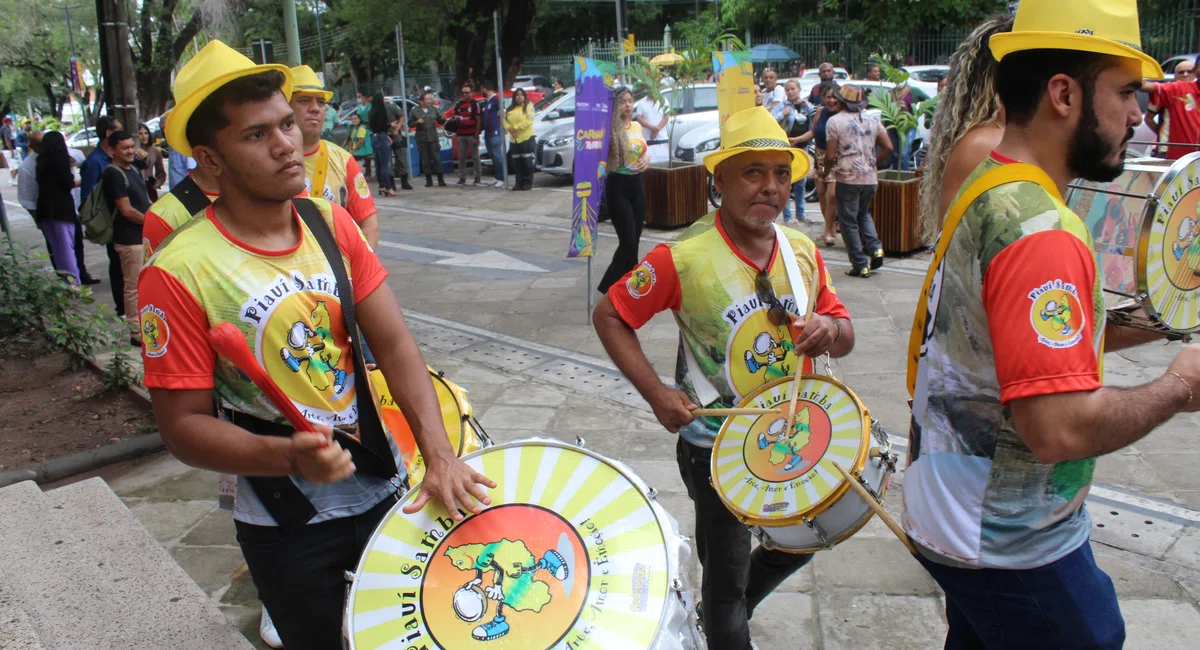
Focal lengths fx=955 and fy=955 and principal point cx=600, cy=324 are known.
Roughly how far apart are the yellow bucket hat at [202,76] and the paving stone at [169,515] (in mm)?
2880

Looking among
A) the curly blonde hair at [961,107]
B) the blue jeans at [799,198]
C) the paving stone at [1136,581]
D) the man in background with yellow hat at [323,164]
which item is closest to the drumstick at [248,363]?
the curly blonde hair at [961,107]

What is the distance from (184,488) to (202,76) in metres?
3.43

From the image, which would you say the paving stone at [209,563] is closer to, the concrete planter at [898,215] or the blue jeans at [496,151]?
the concrete planter at [898,215]

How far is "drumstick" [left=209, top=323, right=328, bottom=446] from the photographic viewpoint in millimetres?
1908

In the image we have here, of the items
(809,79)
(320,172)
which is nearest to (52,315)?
(320,172)

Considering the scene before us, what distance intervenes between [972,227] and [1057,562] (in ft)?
2.27

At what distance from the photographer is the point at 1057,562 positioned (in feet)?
6.24

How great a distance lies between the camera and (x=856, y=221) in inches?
353

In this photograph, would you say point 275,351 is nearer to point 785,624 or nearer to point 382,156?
point 785,624

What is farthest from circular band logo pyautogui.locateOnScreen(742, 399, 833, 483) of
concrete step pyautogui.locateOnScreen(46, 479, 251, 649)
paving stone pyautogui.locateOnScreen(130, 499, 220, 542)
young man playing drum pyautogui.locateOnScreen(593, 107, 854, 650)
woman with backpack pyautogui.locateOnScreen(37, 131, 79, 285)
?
woman with backpack pyautogui.locateOnScreen(37, 131, 79, 285)

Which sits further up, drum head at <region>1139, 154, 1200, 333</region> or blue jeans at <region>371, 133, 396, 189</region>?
blue jeans at <region>371, 133, 396, 189</region>

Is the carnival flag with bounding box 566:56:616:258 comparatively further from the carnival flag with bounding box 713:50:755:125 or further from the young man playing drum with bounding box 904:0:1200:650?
the young man playing drum with bounding box 904:0:1200:650

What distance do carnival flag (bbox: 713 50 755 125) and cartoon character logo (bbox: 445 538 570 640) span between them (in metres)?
6.85

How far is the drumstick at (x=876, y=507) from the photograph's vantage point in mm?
2055
